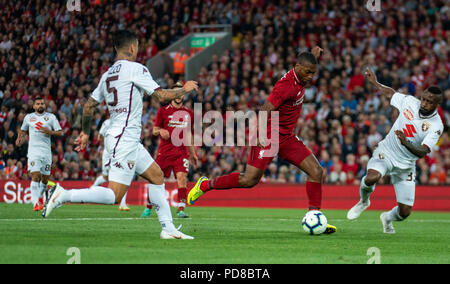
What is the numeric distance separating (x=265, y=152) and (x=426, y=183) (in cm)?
1160

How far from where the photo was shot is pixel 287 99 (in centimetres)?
1098

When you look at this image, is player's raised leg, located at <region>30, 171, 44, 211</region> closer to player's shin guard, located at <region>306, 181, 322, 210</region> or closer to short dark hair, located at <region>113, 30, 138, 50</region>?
player's shin guard, located at <region>306, 181, 322, 210</region>

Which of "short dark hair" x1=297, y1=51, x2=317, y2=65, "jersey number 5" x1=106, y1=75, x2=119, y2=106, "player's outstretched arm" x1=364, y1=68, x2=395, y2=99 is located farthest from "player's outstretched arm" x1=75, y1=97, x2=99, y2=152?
"player's outstretched arm" x1=364, y1=68, x2=395, y2=99

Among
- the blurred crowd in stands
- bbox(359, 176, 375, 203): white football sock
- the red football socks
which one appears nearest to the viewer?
the red football socks

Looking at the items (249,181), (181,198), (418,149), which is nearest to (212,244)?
(249,181)

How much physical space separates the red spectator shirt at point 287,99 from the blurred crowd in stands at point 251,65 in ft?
35.3

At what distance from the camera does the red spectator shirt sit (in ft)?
35.8

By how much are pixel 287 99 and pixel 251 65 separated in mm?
15970

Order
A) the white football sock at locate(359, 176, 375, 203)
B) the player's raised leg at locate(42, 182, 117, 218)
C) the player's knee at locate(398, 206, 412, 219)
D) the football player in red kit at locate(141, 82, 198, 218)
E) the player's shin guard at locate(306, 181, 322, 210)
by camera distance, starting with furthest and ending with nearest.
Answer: the football player in red kit at locate(141, 82, 198, 218)
the white football sock at locate(359, 176, 375, 203)
the player's knee at locate(398, 206, 412, 219)
the player's shin guard at locate(306, 181, 322, 210)
the player's raised leg at locate(42, 182, 117, 218)

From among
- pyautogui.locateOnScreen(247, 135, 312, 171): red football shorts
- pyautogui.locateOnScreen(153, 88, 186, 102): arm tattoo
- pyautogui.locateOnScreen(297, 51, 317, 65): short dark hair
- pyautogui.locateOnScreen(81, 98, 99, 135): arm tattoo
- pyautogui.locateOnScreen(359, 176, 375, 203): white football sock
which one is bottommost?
pyautogui.locateOnScreen(359, 176, 375, 203): white football sock

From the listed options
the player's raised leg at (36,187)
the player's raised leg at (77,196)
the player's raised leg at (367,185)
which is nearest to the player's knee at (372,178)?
the player's raised leg at (367,185)

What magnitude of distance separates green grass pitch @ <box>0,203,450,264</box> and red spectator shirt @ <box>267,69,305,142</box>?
1649mm

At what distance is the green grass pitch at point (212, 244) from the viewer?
23.8 ft

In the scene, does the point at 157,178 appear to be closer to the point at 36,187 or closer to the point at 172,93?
the point at 172,93
